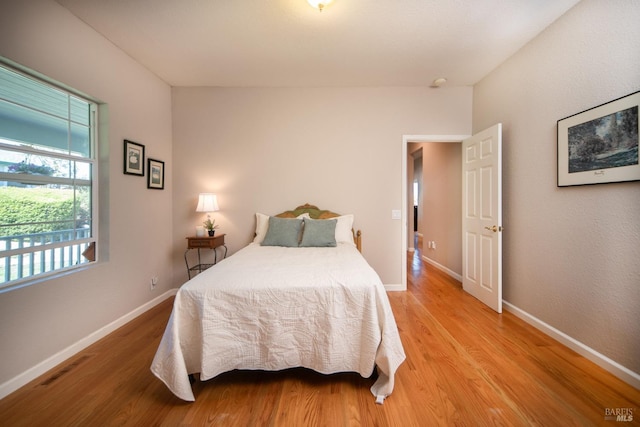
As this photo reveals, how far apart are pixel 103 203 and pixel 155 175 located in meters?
0.73

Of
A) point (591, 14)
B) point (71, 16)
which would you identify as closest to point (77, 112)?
point (71, 16)

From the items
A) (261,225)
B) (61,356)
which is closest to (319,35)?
(261,225)

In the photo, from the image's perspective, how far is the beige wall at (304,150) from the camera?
126 inches

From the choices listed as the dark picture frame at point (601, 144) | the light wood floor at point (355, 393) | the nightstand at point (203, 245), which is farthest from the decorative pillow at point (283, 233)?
the dark picture frame at point (601, 144)

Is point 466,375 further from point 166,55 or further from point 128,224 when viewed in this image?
point 166,55

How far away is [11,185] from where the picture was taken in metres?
1.66

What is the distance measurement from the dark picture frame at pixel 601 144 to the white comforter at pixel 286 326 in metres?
1.89

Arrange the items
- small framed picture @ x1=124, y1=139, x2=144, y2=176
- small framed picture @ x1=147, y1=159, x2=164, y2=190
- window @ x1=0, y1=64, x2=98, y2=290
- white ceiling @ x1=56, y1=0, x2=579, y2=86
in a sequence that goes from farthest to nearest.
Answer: small framed picture @ x1=147, y1=159, x2=164, y2=190, small framed picture @ x1=124, y1=139, x2=144, y2=176, white ceiling @ x1=56, y1=0, x2=579, y2=86, window @ x1=0, y1=64, x2=98, y2=290

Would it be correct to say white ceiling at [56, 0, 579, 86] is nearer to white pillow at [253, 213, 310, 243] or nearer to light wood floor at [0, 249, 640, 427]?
white pillow at [253, 213, 310, 243]

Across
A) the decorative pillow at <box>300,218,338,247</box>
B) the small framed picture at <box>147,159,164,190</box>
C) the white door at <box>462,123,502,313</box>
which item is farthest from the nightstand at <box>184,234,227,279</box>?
the white door at <box>462,123,502,313</box>

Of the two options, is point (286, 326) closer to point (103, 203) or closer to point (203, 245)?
point (203, 245)

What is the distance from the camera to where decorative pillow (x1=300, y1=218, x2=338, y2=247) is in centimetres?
266

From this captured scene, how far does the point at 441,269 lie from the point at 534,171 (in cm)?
227

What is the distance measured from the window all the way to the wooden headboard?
6.44 feet
